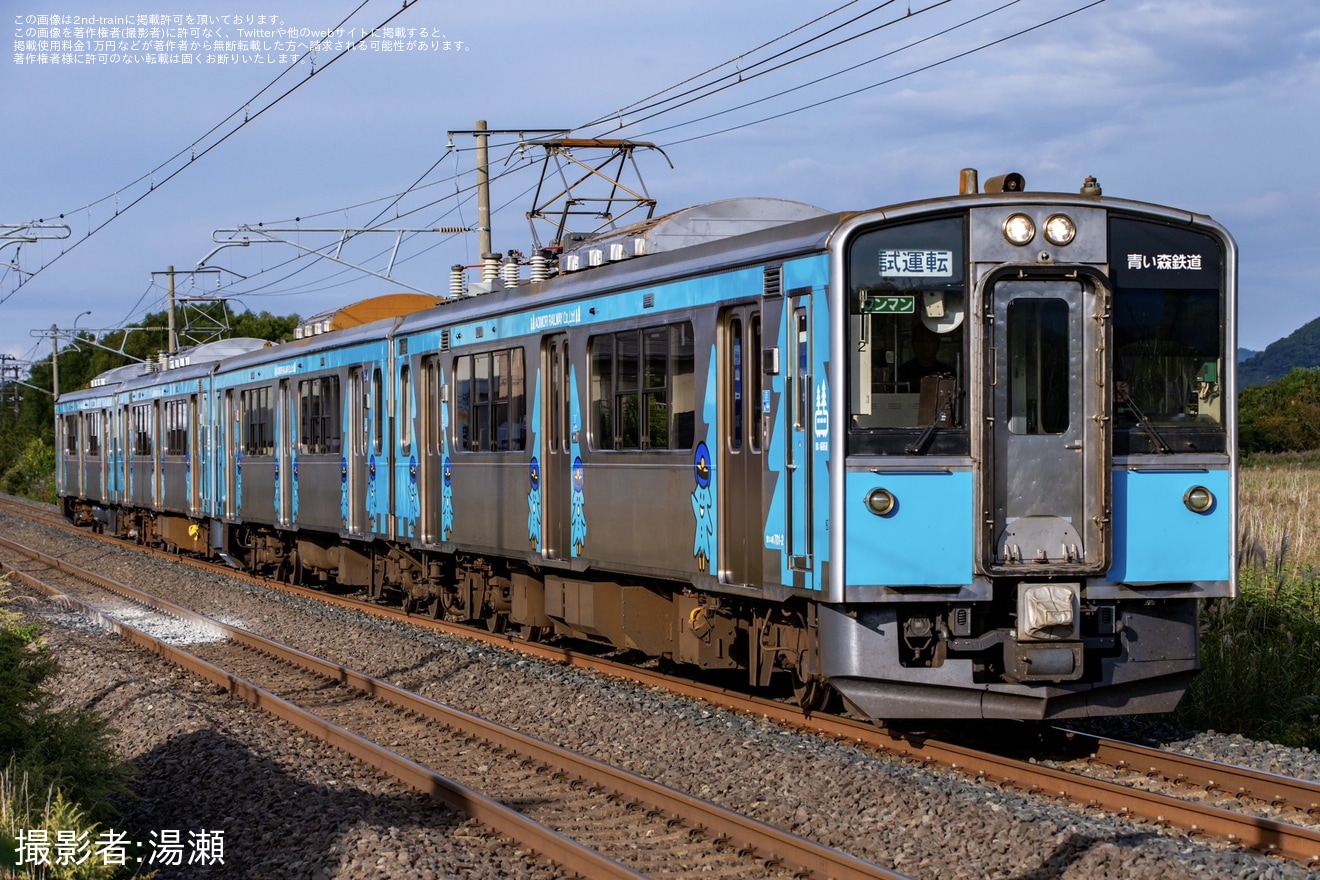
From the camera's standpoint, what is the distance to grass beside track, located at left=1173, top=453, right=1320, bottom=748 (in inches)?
389

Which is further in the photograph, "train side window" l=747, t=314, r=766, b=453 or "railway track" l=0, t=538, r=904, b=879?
"train side window" l=747, t=314, r=766, b=453

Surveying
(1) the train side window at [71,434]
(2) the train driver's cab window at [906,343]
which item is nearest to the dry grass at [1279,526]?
(2) the train driver's cab window at [906,343]

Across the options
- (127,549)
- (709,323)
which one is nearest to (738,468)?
(709,323)

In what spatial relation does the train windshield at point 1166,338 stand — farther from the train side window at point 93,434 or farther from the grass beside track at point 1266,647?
the train side window at point 93,434

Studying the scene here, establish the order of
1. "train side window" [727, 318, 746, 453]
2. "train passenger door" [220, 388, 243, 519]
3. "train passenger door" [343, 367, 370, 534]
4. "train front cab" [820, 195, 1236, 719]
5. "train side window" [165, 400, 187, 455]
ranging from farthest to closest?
"train side window" [165, 400, 187, 455] → "train passenger door" [220, 388, 243, 519] → "train passenger door" [343, 367, 370, 534] → "train side window" [727, 318, 746, 453] → "train front cab" [820, 195, 1236, 719]

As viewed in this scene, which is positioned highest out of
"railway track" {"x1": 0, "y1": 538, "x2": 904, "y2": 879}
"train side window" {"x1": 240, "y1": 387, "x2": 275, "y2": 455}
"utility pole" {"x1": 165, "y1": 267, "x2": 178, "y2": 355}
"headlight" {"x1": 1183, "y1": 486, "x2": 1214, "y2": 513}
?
"utility pole" {"x1": 165, "y1": 267, "x2": 178, "y2": 355}

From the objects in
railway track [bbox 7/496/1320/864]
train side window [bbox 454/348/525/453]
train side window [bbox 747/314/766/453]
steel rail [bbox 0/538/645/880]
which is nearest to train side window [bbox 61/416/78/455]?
steel rail [bbox 0/538/645/880]

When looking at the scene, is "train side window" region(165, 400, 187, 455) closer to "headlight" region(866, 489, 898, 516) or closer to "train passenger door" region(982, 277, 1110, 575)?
"headlight" region(866, 489, 898, 516)

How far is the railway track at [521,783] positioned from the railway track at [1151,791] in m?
1.73

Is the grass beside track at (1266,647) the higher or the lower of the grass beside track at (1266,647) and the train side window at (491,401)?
the lower

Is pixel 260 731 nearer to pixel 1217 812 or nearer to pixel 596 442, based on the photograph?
pixel 596 442

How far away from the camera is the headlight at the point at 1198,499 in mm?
8328

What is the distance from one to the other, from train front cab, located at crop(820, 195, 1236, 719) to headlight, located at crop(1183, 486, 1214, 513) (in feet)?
0.04

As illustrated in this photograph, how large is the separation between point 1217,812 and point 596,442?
5.58m
